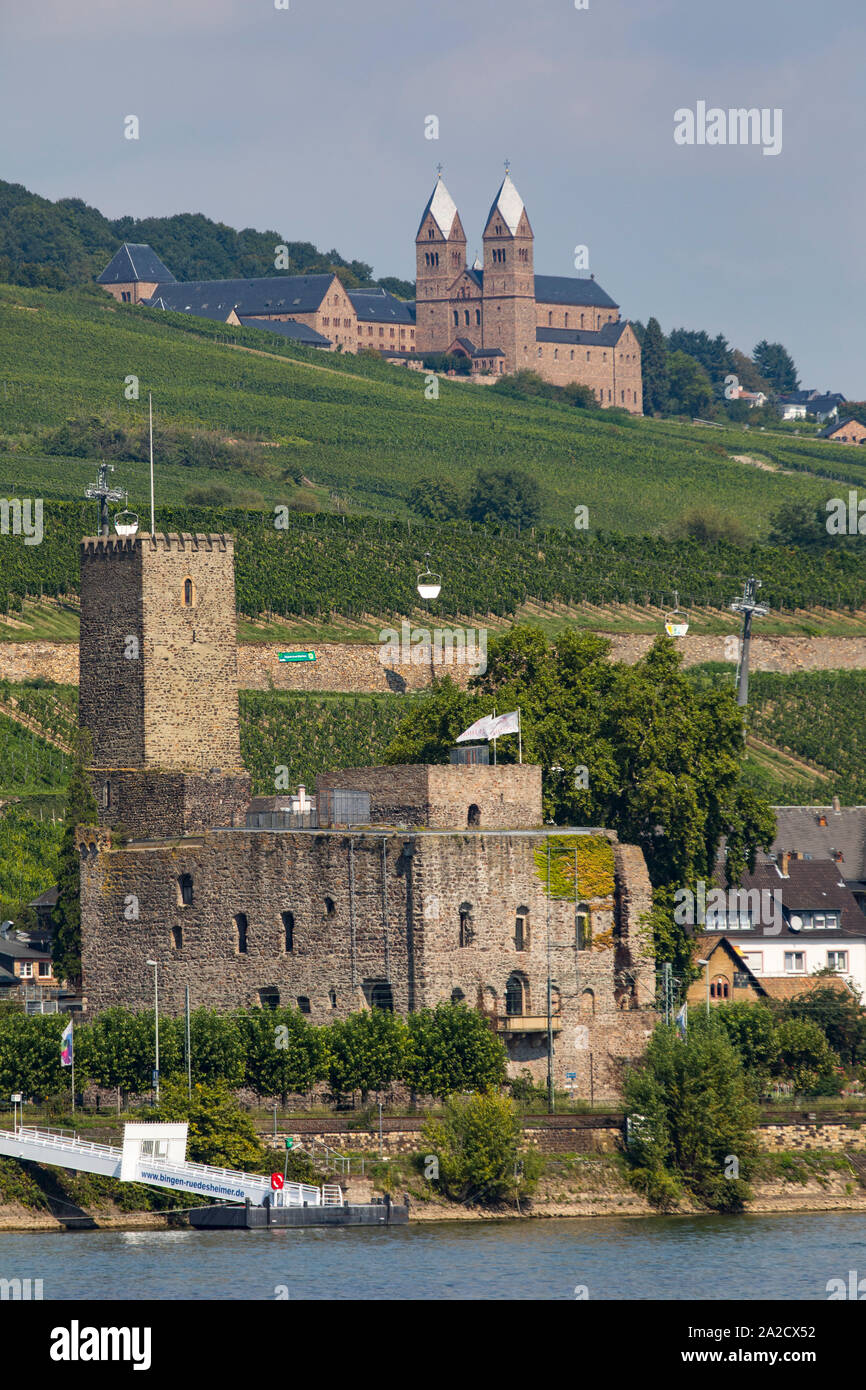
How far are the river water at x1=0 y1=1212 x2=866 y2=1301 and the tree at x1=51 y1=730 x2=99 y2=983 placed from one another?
47.8 feet

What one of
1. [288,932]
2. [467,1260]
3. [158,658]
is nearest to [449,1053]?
[288,932]

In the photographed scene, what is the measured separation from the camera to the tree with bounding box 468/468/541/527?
552 ft

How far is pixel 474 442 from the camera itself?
656 ft

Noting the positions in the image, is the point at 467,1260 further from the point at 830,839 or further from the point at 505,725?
the point at 830,839

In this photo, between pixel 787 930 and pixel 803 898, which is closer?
pixel 787 930

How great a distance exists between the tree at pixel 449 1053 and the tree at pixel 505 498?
107 m

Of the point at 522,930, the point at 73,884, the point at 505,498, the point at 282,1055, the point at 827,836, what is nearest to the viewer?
the point at 282,1055

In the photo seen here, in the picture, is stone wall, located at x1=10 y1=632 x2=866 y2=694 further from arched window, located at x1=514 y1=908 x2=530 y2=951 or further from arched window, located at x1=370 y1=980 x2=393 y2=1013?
arched window, located at x1=370 y1=980 x2=393 y2=1013

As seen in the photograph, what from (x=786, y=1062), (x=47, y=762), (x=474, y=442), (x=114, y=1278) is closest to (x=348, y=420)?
(x=474, y=442)

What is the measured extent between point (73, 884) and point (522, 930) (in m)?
15.3

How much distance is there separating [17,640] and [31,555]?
11.4 meters

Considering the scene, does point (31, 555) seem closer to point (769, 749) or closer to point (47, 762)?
point (47, 762)

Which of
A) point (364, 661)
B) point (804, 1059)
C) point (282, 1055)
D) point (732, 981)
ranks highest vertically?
point (364, 661)

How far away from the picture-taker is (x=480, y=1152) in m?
58.8
